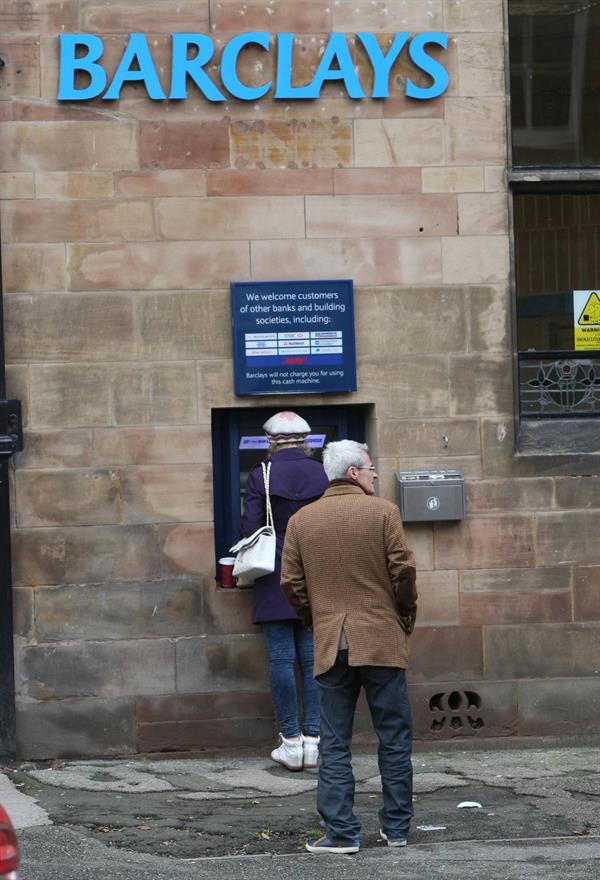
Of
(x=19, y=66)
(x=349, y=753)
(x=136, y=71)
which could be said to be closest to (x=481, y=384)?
(x=136, y=71)

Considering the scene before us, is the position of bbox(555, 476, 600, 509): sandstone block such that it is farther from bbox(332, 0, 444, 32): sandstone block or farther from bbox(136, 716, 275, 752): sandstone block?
bbox(332, 0, 444, 32): sandstone block

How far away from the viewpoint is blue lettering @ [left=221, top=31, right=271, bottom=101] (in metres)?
8.56

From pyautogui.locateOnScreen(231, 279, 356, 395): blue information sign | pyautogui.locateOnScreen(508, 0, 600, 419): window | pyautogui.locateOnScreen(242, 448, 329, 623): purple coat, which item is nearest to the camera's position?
pyautogui.locateOnScreen(242, 448, 329, 623): purple coat

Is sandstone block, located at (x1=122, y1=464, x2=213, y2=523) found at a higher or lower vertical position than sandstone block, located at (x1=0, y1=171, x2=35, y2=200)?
lower

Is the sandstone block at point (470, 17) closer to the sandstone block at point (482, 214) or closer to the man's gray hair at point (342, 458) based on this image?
the sandstone block at point (482, 214)

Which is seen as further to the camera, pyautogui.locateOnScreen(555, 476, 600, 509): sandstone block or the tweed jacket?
pyautogui.locateOnScreen(555, 476, 600, 509): sandstone block

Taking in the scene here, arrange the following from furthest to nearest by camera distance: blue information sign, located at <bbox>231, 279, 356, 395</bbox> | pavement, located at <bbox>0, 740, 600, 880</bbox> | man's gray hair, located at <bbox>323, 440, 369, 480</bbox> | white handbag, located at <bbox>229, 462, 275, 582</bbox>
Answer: blue information sign, located at <bbox>231, 279, 356, 395</bbox>
white handbag, located at <bbox>229, 462, 275, 582</bbox>
man's gray hair, located at <bbox>323, 440, 369, 480</bbox>
pavement, located at <bbox>0, 740, 600, 880</bbox>

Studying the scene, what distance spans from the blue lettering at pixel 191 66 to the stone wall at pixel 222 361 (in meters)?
0.07

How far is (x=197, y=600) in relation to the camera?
8609mm

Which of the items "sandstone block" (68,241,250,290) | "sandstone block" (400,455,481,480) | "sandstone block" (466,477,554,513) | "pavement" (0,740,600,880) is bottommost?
"pavement" (0,740,600,880)

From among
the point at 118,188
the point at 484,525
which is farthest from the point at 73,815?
the point at 118,188

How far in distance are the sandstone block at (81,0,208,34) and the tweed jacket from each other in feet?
11.2

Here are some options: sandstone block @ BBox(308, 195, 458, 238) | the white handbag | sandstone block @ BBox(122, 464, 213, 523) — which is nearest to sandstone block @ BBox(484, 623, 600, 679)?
the white handbag

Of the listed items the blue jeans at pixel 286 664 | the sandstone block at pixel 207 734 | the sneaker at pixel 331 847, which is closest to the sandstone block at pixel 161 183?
the blue jeans at pixel 286 664
